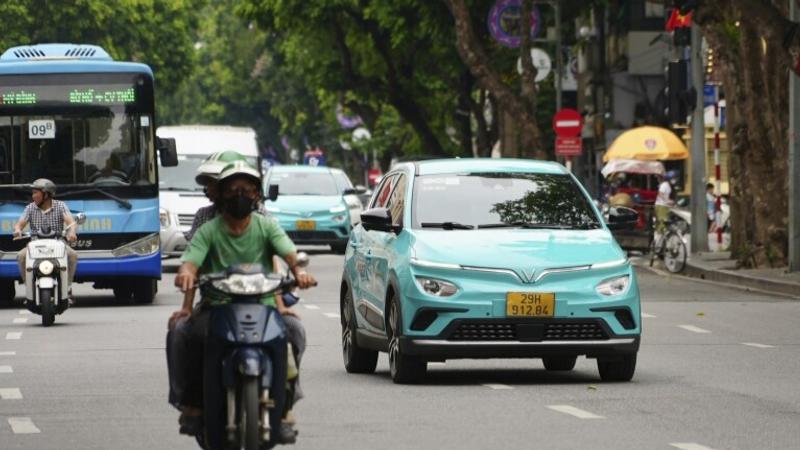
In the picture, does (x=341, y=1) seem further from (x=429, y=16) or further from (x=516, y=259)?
(x=516, y=259)

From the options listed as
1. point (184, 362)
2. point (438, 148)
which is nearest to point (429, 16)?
point (438, 148)

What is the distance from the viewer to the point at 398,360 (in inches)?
577

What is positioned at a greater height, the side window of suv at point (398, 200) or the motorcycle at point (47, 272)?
the side window of suv at point (398, 200)

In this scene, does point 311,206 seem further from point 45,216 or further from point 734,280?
point 45,216

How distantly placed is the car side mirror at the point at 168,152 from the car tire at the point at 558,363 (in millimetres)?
11248

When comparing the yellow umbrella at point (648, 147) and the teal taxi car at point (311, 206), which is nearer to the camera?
the teal taxi car at point (311, 206)

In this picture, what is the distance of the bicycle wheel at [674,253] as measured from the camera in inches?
1328

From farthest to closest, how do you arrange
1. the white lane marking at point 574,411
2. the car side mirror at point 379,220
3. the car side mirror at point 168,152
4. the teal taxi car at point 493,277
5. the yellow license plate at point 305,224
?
the yellow license plate at point 305,224, the car side mirror at point 168,152, the car side mirror at point 379,220, the teal taxi car at point 493,277, the white lane marking at point 574,411

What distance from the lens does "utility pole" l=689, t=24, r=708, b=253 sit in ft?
124

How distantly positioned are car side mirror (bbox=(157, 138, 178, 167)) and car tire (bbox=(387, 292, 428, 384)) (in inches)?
471

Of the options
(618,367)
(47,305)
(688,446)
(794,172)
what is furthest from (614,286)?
(794,172)

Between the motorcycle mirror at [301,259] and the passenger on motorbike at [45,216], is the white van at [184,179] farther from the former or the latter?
Result: the motorcycle mirror at [301,259]

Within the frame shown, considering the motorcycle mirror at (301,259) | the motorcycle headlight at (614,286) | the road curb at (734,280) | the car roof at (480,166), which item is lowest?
the road curb at (734,280)

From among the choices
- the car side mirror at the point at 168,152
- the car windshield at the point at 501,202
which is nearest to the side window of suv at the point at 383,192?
the car windshield at the point at 501,202
